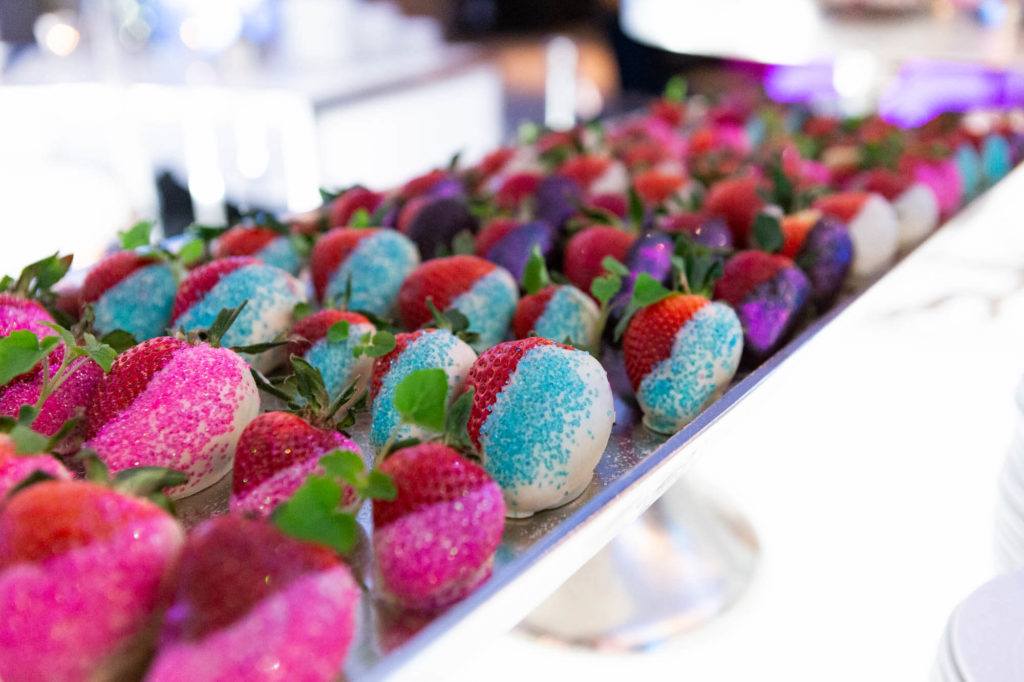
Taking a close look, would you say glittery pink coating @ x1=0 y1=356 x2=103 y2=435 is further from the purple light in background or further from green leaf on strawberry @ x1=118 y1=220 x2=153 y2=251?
the purple light in background

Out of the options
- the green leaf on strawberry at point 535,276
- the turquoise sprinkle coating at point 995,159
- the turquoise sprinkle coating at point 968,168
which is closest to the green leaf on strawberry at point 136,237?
the green leaf on strawberry at point 535,276

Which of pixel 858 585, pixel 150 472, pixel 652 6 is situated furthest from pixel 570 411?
pixel 652 6

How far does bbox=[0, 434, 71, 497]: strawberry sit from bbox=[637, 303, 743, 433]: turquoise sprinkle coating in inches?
21.1

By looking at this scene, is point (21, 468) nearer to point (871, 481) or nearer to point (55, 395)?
point (55, 395)

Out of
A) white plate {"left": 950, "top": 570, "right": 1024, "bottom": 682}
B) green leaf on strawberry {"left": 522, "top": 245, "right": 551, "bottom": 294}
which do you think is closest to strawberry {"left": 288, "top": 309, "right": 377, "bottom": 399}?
green leaf on strawberry {"left": 522, "top": 245, "right": 551, "bottom": 294}

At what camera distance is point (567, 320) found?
3.23 ft

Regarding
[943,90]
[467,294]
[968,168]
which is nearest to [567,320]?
[467,294]

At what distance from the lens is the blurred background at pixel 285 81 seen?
2.74m

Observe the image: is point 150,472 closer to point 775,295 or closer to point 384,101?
point 775,295

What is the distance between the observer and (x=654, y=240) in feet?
3.66

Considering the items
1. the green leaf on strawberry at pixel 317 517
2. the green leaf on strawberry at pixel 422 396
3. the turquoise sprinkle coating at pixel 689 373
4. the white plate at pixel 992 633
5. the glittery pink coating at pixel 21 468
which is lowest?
the white plate at pixel 992 633

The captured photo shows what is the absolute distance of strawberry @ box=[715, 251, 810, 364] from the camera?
1.03 meters

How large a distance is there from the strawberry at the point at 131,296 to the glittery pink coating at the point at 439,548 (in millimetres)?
494

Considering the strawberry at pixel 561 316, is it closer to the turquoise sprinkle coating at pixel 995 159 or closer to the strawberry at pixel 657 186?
the strawberry at pixel 657 186
